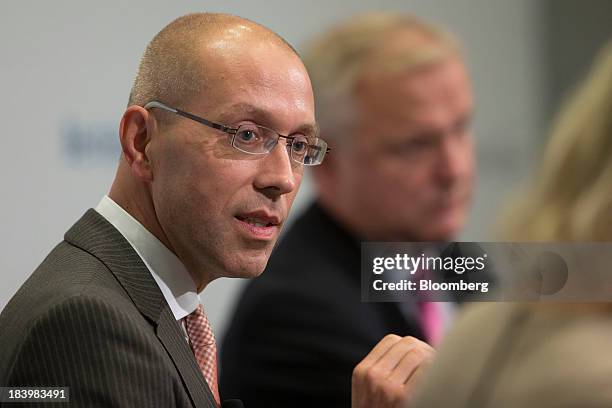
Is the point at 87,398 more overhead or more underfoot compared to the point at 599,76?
more underfoot

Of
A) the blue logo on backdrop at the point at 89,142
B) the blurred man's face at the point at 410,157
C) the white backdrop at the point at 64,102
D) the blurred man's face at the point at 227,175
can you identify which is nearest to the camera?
the blurred man's face at the point at 227,175

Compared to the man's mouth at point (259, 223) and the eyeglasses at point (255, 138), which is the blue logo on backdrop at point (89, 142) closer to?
the eyeglasses at point (255, 138)

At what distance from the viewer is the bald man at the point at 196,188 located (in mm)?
1519

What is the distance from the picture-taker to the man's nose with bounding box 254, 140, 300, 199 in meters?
1.63

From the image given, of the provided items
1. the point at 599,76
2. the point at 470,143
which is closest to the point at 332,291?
the point at 470,143

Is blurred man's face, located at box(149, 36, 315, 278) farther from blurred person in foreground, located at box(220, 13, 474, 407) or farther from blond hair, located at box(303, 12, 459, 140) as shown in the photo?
blond hair, located at box(303, 12, 459, 140)

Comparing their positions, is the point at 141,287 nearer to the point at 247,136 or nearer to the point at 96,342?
the point at 96,342

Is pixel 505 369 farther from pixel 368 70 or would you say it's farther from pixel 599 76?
pixel 368 70

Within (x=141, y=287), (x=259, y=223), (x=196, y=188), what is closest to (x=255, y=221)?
(x=259, y=223)

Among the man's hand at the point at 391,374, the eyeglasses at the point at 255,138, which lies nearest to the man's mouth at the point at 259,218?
the eyeglasses at the point at 255,138

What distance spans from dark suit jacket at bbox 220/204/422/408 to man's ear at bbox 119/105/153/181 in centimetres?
83

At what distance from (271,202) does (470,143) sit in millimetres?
1173

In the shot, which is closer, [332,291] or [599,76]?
[599,76]

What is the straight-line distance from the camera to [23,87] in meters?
2.70
